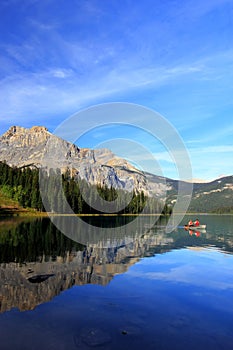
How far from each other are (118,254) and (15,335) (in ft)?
79.9

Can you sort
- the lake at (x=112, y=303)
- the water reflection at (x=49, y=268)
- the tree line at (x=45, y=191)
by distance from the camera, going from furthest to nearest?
the tree line at (x=45, y=191)
the water reflection at (x=49, y=268)
the lake at (x=112, y=303)

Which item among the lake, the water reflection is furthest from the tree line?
the lake

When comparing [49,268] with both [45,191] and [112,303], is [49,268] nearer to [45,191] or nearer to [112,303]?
[112,303]

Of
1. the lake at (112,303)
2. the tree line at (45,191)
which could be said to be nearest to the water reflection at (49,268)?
the lake at (112,303)

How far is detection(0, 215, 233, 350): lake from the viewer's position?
13.6m

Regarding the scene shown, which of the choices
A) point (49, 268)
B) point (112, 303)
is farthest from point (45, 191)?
point (112, 303)

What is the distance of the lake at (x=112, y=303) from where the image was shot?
1358 centimetres

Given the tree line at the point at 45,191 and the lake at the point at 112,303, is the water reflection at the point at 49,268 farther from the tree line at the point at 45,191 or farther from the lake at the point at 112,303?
the tree line at the point at 45,191

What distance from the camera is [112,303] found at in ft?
61.6

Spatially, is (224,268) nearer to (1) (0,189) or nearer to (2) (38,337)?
(2) (38,337)

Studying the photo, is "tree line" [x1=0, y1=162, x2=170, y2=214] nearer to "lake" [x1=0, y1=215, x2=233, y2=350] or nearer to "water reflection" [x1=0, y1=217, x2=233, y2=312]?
"water reflection" [x1=0, y1=217, x2=233, y2=312]

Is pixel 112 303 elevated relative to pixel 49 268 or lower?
lower

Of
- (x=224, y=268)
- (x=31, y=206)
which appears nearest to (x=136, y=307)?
(x=224, y=268)

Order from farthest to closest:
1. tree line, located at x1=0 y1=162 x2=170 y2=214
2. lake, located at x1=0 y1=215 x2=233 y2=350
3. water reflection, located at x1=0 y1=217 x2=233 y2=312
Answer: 1. tree line, located at x1=0 y1=162 x2=170 y2=214
2. water reflection, located at x1=0 y1=217 x2=233 y2=312
3. lake, located at x1=0 y1=215 x2=233 y2=350
